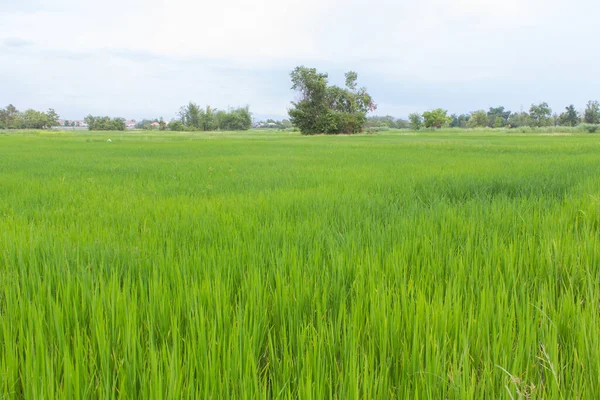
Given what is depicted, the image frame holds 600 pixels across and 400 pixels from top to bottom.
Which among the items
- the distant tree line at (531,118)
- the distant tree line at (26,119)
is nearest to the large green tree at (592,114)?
the distant tree line at (531,118)

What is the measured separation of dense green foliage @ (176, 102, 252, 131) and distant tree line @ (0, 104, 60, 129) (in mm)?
27959

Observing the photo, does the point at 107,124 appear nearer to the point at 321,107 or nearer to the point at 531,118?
the point at 321,107

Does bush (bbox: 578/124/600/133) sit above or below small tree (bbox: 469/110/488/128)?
below

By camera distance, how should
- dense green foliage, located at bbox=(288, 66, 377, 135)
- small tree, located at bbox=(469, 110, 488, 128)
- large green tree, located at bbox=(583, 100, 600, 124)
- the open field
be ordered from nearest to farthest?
1. the open field
2. dense green foliage, located at bbox=(288, 66, 377, 135)
3. large green tree, located at bbox=(583, 100, 600, 124)
4. small tree, located at bbox=(469, 110, 488, 128)

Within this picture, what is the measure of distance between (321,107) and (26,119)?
230 feet

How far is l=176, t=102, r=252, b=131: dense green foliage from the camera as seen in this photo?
79312 millimetres

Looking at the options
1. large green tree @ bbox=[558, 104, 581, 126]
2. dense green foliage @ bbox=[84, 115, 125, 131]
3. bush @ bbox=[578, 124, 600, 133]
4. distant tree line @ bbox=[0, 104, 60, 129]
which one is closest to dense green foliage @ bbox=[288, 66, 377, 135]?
bush @ bbox=[578, 124, 600, 133]

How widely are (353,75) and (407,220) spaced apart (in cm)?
4271

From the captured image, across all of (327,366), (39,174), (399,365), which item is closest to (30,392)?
(327,366)

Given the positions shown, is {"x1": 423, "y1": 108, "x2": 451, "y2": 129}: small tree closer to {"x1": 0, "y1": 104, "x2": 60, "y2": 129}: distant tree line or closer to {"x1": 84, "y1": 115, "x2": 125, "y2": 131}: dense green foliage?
{"x1": 84, "y1": 115, "x2": 125, "y2": 131}: dense green foliage

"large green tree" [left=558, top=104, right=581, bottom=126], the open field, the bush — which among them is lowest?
the open field

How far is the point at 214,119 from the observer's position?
83.2 m

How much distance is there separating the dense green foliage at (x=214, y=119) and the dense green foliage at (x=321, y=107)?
4295 centimetres

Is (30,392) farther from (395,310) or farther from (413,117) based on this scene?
(413,117)
